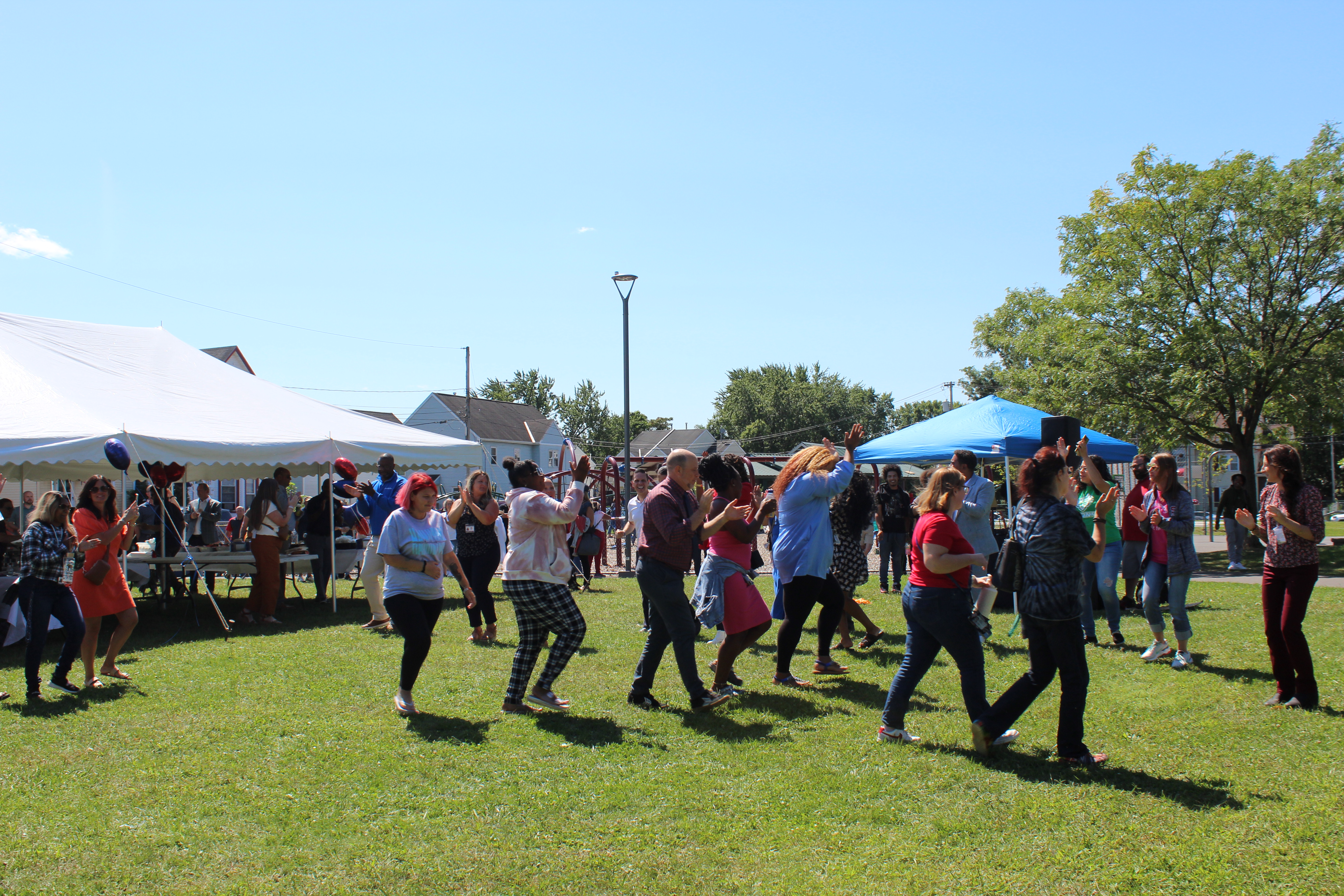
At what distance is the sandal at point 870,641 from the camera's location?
808 cm

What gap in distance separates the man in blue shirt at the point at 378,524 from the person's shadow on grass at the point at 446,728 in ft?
13.7

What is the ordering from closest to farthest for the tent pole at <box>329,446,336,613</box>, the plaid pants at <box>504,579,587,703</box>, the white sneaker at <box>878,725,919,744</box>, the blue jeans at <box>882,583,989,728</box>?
the blue jeans at <box>882,583,989,728</box> < the white sneaker at <box>878,725,919,744</box> < the plaid pants at <box>504,579,587,703</box> < the tent pole at <box>329,446,336,613</box>

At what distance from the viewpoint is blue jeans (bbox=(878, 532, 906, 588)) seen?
39.3ft

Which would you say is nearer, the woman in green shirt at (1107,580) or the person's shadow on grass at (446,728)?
the person's shadow on grass at (446,728)

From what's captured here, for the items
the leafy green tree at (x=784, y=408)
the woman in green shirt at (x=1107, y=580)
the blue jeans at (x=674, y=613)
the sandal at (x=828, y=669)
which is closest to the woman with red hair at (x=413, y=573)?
the blue jeans at (x=674, y=613)

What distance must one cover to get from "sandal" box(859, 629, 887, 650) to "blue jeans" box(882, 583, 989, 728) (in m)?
3.06

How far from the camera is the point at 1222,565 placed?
16.6m

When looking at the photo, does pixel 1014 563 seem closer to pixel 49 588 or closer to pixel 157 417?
pixel 49 588

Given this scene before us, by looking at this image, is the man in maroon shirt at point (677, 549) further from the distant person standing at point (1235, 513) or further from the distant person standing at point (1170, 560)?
the distant person standing at point (1170, 560)

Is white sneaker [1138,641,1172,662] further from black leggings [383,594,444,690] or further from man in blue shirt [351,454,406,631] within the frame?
man in blue shirt [351,454,406,631]

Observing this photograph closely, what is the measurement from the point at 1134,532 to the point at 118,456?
32.6 feet

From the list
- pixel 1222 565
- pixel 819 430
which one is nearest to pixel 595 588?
pixel 1222 565

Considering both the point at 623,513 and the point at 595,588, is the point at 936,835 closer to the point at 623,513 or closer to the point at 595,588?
the point at 595,588

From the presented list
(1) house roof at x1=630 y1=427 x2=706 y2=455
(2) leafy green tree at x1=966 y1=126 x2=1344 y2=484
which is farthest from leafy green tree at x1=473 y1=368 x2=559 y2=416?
(2) leafy green tree at x1=966 y1=126 x2=1344 y2=484
